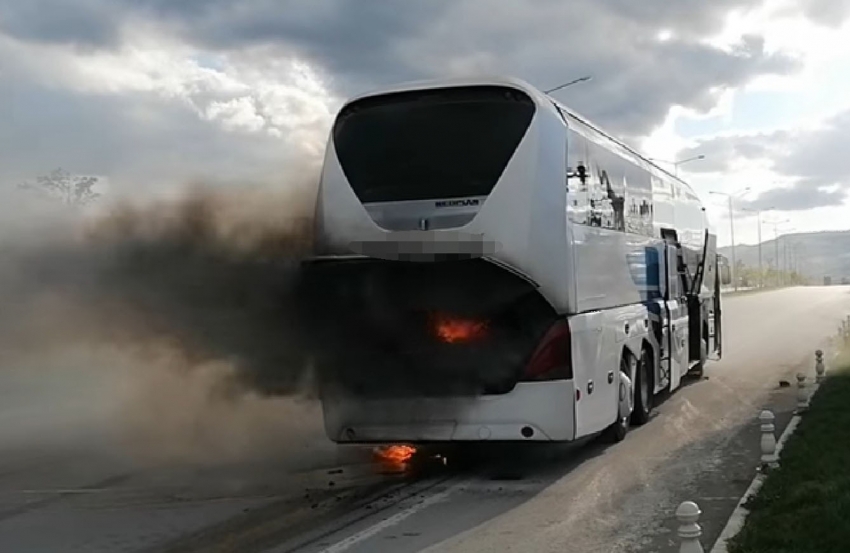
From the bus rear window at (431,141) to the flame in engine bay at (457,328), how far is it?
134 cm

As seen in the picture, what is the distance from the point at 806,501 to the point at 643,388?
6297mm

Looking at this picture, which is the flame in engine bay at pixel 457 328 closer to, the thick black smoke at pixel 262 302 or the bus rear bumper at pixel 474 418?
the thick black smoke at pixel 262 302

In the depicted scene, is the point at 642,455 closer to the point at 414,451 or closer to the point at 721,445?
the point at 721,445

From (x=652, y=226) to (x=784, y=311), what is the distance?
42.4m

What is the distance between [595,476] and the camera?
412 inches

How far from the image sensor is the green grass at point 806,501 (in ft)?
22.2

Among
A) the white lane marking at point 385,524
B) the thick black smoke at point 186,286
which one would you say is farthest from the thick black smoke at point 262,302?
the white lane marking at point 385,524

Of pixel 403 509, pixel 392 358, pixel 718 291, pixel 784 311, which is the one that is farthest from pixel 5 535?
pixel 784 311

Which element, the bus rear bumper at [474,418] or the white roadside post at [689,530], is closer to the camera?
the white roadside post at [689,530]

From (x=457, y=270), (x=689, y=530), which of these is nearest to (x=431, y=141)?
(x=457, y=270)

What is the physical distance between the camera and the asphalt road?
311 inches

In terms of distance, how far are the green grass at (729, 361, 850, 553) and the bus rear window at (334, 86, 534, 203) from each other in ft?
12.9

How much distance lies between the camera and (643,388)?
14156mm

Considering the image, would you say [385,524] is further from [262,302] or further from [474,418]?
[262,302]
